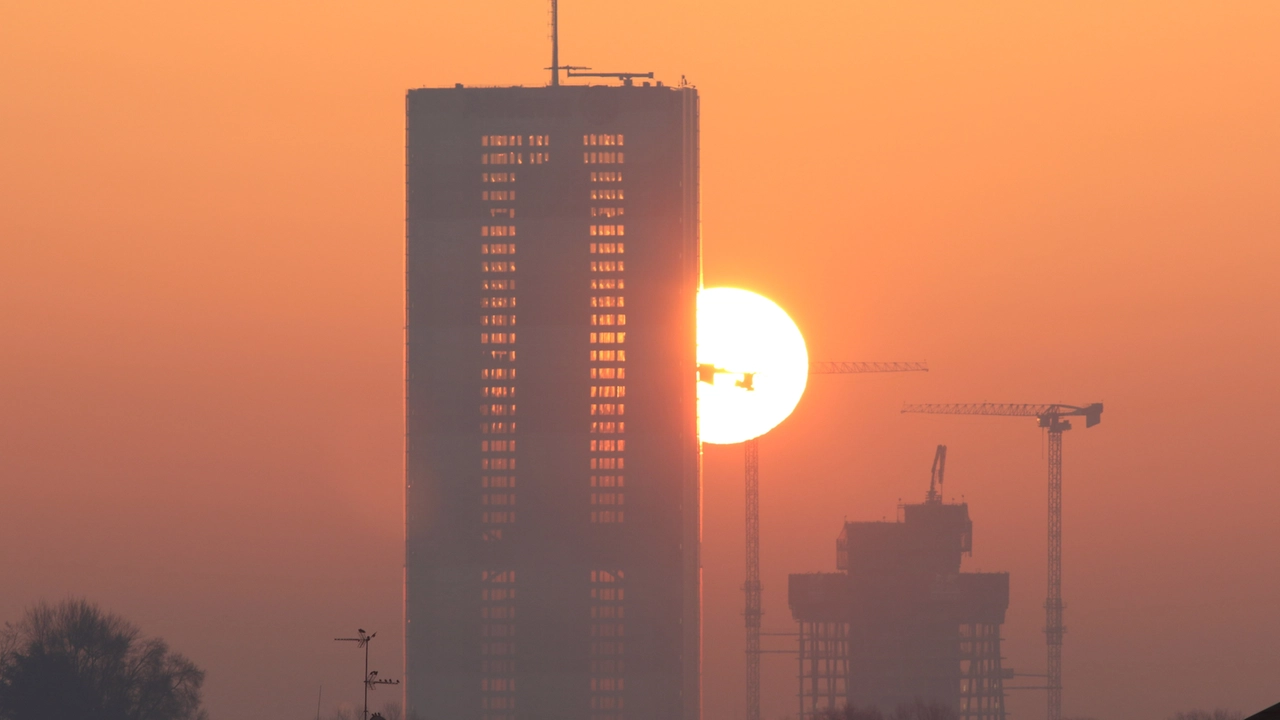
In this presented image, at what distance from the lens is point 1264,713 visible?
62.6 metres

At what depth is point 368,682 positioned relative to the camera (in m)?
112

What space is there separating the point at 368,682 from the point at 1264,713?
5906 cm

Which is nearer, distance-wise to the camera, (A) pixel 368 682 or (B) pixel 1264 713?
(B) pixel 1264 713
